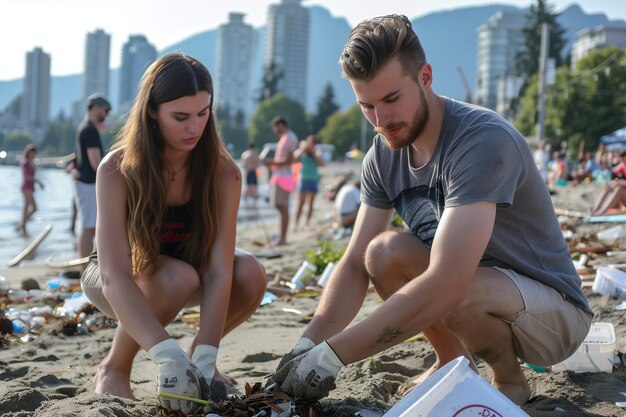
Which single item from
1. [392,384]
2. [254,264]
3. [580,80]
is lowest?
[392,384]

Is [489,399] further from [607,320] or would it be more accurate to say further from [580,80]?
[580,80]

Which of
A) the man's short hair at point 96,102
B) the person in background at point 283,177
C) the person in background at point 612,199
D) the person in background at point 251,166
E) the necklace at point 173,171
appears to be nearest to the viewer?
the necklace at point 173,171

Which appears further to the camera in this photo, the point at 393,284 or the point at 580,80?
the point at 580,80

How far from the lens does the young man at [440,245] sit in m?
2.28

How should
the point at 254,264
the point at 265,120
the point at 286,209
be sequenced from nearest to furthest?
the point at 254,264 → the point at 286,209 → the point at 265,120

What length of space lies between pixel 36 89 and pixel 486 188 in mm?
163550

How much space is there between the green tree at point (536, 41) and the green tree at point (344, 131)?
22339 mm

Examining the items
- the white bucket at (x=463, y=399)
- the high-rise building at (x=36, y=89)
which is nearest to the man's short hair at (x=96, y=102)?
the white bucket at (x=463, y=399)

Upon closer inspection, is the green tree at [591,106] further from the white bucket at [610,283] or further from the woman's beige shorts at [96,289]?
the woman's beige shorts at [96,289]

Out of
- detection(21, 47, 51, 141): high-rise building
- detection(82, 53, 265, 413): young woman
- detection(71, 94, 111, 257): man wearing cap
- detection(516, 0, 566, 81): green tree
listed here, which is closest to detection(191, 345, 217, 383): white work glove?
detection(82, 53, 265, 413): young woman

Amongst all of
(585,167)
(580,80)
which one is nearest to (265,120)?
(580,80)

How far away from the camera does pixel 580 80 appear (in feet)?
164

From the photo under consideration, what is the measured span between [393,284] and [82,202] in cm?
482

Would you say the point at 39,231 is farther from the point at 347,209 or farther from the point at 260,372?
Answer: the point at 260,372
